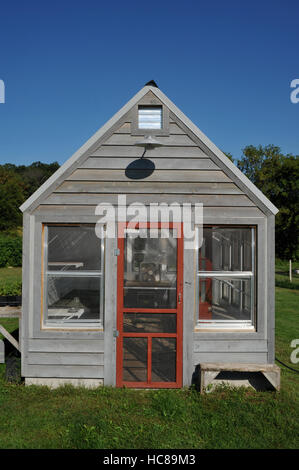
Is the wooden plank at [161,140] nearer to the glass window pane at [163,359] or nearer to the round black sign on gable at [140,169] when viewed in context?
the round black sign on gable at [140,169]

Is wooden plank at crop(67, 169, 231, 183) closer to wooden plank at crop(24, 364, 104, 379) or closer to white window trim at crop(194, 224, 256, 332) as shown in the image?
white window trim at crop(194, 224, 256, 332)

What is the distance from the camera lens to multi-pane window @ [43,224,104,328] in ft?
17.9

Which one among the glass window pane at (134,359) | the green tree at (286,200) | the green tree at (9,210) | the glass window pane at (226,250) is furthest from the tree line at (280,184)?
the green tree at (9,210)

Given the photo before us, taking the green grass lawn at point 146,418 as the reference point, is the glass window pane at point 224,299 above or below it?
above

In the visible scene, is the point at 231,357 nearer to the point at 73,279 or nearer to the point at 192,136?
the point at 73,279

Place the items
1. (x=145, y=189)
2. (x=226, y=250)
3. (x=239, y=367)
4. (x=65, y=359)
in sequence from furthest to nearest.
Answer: (x=226, y=250) < (x=145, y=189) < (x=65, y=359) < (x=239, y=367)

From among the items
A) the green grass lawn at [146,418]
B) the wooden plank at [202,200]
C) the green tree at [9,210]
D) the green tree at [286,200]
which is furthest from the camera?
the green tree at [9,210]

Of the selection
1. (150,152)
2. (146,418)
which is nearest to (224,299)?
(146,418)

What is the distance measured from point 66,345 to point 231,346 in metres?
2.37

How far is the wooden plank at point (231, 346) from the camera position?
540cm

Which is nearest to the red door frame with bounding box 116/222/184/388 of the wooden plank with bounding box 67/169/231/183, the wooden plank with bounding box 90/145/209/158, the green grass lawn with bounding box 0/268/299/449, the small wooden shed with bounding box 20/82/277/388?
the small wooden shed with bounding box 20/82/277/388

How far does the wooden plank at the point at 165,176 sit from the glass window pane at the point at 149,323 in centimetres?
196

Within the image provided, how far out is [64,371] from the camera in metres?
5.38

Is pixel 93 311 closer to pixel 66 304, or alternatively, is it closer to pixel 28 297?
pixel 66 304
